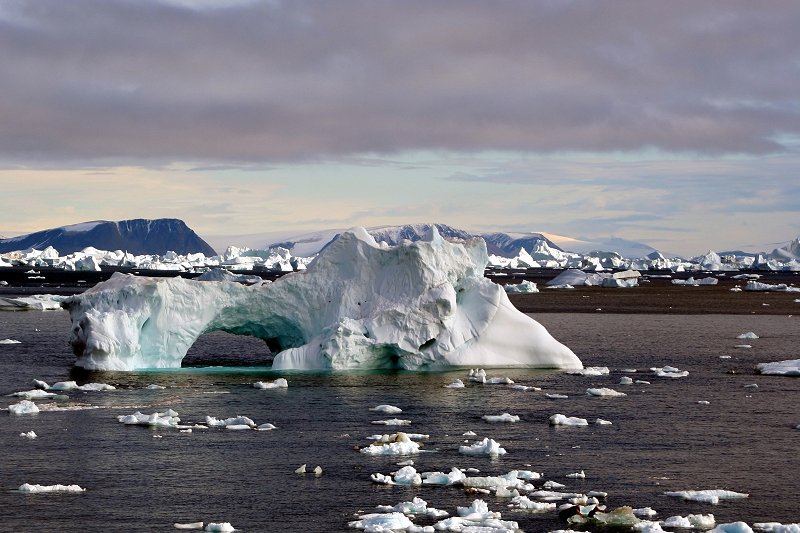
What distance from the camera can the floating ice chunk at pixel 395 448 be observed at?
19.2 metres

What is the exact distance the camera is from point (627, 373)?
105 feet

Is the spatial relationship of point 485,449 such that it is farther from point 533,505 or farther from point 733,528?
point 733,528

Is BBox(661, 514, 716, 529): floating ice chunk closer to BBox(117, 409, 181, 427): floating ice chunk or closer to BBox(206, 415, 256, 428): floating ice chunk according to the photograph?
BBox(206, 415, 256, 428): floating ice chunk

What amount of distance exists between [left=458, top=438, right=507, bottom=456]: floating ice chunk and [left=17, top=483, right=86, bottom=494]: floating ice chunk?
6.61m

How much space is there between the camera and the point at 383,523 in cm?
1421

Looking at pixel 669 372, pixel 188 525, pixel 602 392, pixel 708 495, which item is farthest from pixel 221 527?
pixel 669 372

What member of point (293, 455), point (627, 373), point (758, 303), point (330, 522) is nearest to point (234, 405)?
point (293, 455)

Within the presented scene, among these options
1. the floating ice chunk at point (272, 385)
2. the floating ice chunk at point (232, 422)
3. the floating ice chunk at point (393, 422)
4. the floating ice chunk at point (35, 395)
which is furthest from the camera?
the floating ice chunk at point (272, 385)

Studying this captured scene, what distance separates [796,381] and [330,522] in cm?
2016

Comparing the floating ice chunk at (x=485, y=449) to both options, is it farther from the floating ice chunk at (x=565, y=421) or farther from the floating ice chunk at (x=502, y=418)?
the floating ice chunk at (x=502, y=418)

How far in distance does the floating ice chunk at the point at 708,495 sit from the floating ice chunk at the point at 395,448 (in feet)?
16.0

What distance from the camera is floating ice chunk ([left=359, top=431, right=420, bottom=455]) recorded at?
19.2m

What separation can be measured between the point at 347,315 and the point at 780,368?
43.1 feet

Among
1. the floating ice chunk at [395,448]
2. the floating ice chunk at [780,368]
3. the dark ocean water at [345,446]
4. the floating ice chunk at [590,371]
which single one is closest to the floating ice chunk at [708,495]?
the dark ocean water at [345,446]
